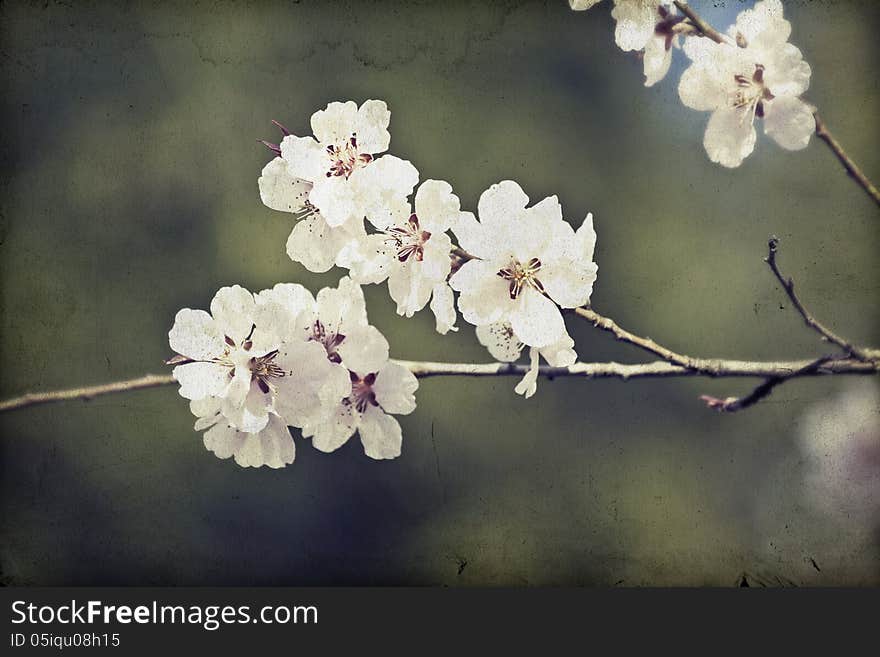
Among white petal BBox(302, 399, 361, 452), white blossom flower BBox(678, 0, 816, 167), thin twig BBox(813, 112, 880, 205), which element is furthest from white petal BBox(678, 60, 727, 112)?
white petal BBox(302, 399, 361, 452)

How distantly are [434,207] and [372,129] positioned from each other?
17 cm

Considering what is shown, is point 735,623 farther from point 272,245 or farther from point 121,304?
point 121,304

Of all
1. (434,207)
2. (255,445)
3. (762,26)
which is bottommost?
(255,445)

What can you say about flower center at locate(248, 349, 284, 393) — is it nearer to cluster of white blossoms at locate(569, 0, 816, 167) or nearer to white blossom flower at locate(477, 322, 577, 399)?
white blossom flower at locate(477, 322, 577, 399)

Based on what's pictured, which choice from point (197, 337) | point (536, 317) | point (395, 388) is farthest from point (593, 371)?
point (197, 337)

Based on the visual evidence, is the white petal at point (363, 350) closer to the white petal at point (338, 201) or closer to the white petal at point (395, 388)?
the white petal at point (395, 388)

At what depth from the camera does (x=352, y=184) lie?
3.95 feet

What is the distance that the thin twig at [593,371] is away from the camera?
133 centimetres

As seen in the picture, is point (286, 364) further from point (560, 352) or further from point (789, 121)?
point (789, 121)

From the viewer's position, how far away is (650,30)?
4.45 ft

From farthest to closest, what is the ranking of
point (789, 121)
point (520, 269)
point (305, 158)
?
1. point (789, 121)
2. point (305, 158)
3. point (520, 269)

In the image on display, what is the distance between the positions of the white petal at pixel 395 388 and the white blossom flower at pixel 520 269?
0.18 meters

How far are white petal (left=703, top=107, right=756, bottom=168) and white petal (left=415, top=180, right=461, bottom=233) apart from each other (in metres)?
0.51

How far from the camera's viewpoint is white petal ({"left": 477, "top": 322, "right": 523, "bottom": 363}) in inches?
49.4
